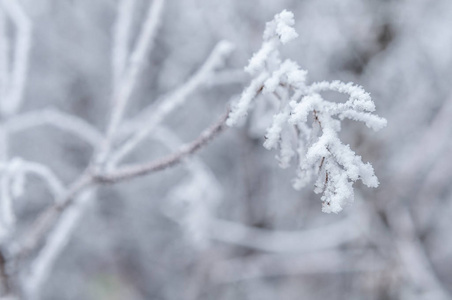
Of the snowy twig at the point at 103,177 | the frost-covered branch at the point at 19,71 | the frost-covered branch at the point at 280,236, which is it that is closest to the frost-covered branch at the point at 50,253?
the snowy twig at the point at 103,177

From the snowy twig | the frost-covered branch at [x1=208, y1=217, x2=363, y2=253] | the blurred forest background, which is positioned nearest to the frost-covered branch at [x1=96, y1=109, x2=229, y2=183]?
the snowy twig

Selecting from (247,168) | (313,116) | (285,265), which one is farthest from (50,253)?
(285,265)

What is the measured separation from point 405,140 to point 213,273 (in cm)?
153

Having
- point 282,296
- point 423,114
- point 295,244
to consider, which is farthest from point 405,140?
point 282,296

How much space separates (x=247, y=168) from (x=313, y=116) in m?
A: 1.87

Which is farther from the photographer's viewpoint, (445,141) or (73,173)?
(73,173)

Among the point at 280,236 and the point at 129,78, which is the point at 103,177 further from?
the point at 280,236

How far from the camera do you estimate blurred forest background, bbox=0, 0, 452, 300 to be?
2.29 meters

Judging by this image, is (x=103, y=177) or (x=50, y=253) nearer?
(x=103, y=177)

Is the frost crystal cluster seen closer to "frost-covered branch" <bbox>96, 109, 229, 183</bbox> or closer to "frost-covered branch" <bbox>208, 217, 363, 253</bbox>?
"frost-covered branch" <bbox>96, 109, 229, 183</bbox>

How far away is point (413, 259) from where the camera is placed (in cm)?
239

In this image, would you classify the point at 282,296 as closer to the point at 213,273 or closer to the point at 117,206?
the point at 213,273

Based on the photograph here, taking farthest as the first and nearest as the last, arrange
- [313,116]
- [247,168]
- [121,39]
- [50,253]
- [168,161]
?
1. [247,168]
2. [50,253]
3. [121,39]
4. [168,161]
5. [313,116]

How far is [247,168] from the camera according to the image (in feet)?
8.32
